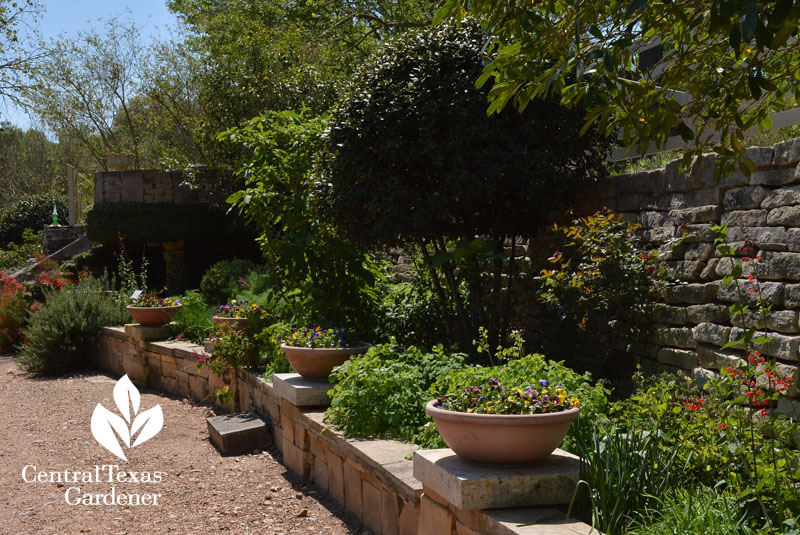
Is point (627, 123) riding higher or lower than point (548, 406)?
higher

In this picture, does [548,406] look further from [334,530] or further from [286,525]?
[286,525]

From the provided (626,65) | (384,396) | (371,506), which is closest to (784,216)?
(626,65)

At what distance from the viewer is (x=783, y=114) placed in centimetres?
455

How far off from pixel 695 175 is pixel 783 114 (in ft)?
2.31

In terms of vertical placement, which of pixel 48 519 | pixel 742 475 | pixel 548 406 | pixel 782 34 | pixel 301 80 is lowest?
pixel 48 519

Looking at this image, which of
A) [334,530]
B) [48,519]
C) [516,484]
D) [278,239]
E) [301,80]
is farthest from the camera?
[301,80]

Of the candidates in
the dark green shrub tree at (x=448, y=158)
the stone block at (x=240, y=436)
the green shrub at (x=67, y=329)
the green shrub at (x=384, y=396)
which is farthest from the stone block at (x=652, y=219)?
the green shrub at (x=67, y=329)

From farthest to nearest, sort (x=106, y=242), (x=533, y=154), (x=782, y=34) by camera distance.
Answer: (x=106, y=242) < (x=533, y=154) < (x=782, y=34)

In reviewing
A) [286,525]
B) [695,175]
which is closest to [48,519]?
[286,525]

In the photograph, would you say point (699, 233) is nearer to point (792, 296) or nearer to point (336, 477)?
point (792, 296)

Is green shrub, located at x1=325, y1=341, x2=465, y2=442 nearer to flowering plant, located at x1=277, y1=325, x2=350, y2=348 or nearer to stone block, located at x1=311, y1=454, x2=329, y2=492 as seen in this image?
stone block, located at x1=311, y1=454, x2=329, y2=492

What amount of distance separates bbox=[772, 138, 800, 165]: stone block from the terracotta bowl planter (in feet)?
24.0

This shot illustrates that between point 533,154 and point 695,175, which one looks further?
point 533,154

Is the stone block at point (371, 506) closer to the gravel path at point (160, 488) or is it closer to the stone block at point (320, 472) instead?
the gravel path at point (160, 488)
